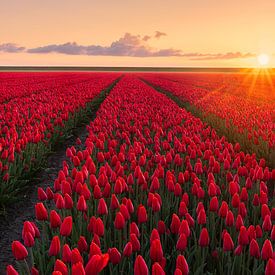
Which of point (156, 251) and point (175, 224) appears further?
point (175, 224)

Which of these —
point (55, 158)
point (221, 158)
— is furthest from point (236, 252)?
point (55, 158)

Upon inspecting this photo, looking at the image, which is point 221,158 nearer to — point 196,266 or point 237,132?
point 196,266

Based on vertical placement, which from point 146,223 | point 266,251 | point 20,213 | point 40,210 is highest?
point 40,210

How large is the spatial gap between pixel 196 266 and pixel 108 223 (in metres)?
1.08

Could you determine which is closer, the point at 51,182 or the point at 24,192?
the point at 24,192

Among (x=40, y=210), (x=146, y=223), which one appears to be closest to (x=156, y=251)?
(x=40, y=210)

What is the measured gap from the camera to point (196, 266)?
3.20 m

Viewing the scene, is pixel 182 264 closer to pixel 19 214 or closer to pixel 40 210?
pixel 40 210

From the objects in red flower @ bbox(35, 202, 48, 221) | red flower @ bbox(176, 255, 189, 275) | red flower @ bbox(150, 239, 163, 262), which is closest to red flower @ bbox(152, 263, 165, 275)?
red flower @ bbox(176, 255, 189, 275)

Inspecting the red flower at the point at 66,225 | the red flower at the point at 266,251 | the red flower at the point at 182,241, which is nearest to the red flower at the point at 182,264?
the red flower at the point at 182,241

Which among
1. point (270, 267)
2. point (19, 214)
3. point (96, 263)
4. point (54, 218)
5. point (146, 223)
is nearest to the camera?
point (96, 263)

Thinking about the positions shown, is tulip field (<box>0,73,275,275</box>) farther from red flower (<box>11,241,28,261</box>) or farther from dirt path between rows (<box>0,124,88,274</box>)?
dirt path between rows (<box>0,124,88,274</box>)

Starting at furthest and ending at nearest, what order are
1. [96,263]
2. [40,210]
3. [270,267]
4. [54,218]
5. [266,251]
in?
[40,210] < [54,218] < [266,251] < [270,267] < [96,263]

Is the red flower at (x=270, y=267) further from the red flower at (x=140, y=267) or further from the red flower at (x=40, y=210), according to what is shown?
the red flower at (x=40, y=210)
